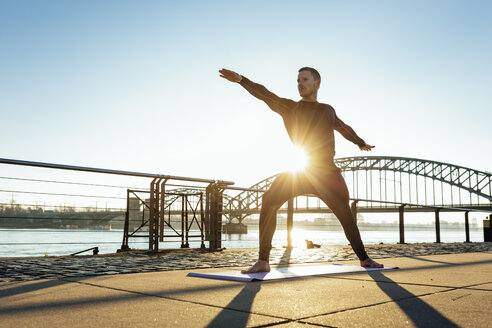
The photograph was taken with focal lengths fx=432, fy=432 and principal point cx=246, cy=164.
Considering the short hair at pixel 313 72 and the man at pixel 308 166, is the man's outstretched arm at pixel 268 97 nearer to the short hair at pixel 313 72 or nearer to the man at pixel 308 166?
the man at pixel 308 166

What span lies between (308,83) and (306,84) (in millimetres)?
18

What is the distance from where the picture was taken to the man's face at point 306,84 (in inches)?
123

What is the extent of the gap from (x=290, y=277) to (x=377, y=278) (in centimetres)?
53

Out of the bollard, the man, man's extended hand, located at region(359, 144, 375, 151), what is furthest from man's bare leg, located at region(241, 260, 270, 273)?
the bollard

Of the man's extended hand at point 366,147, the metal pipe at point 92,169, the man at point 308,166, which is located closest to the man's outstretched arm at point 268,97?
the man at point 308,166

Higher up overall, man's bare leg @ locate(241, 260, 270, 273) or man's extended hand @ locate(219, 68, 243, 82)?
man's extended hand @ locate(219, 68, 243, 82)

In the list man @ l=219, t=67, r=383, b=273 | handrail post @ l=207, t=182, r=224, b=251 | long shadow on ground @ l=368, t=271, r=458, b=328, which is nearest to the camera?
long shadow on ground @ l=368, t=271, r=458, b=328

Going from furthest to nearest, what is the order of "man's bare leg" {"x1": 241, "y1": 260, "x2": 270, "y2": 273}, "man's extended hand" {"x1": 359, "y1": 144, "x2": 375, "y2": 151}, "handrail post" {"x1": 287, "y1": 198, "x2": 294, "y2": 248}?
"handrail post" {"x1": 287, "y1": 198, "x2": 294, "y2": 248}
"man's extended hand" {"x1": 359, "y1": 144, "x2": 375, "y2": 151}
"man's bare leg" {"x1": 241, "y1": 260, "x2": 270, "y2": 273}

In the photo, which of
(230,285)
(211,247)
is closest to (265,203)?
(230,285)

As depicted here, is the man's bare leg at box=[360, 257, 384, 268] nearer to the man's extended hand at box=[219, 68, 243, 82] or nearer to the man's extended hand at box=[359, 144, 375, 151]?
the man's extended hand at box=[359, 144, 375, 151]

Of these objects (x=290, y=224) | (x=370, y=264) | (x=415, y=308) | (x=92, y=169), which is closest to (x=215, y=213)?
(x=290, y=224)

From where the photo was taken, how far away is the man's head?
3131mm

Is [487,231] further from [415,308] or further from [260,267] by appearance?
[415,308]

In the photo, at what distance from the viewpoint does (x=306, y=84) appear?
3.13m
